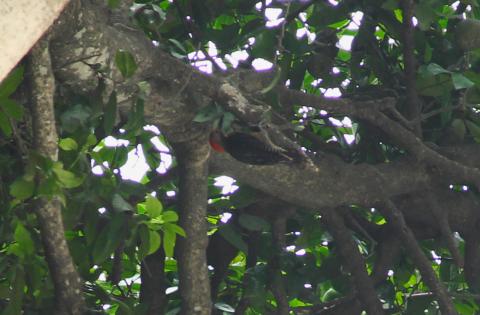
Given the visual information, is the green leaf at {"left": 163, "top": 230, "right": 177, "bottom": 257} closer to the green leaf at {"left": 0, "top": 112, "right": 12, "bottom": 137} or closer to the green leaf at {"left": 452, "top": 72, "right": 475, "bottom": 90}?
the green leaf at {"left": 0, "top": 112, "right": 12, "bottom": 137}

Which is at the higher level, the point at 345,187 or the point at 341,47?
the point at 341,47

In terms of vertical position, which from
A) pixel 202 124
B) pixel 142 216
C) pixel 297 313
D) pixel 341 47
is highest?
pixel 341 47

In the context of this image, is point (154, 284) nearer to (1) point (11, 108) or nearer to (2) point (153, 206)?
(2) point (153, 206)

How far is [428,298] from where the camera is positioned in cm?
218

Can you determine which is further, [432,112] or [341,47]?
[341,47]

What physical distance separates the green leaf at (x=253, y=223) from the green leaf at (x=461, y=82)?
48 centimetres

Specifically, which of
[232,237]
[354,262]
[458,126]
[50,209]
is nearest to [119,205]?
[50,209]

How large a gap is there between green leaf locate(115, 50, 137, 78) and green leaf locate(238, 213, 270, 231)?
61 centimetres

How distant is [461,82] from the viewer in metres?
1.85

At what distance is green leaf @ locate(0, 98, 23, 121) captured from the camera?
1430 mm

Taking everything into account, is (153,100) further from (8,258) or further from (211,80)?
(8,258)

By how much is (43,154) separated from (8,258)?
1.15 feet

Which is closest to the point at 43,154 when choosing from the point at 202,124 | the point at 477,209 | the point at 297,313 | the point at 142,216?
the point at 142,216

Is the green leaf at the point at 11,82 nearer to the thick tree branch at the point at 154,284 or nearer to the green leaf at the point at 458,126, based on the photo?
the thick tree branch at the point at 154,284
